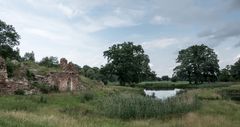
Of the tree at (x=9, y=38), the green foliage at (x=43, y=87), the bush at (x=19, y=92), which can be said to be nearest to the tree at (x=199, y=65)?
the tree at (x=9, y=38)

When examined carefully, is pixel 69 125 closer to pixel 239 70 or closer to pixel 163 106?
pixel 163 106

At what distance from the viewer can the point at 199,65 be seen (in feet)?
381

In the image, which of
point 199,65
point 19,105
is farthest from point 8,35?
point 199,65

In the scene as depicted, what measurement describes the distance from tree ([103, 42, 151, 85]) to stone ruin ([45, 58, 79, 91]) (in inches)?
2067

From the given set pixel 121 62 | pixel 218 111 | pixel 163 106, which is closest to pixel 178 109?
pixel 163 106

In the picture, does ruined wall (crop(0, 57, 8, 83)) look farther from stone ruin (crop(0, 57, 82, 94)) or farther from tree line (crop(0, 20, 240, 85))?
tree line (crop(0, 20, 240, 85))

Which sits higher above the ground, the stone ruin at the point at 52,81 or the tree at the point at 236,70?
the tree at the point at 236,70

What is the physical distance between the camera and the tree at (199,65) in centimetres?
11538

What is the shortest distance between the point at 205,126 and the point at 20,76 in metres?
20.7

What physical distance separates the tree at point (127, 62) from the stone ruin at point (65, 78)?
52497 mm

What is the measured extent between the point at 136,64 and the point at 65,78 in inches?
2335

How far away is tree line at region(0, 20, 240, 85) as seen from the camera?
70088 millimetres

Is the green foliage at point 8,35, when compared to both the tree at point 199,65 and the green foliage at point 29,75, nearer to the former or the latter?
the green foliage at point 29,75

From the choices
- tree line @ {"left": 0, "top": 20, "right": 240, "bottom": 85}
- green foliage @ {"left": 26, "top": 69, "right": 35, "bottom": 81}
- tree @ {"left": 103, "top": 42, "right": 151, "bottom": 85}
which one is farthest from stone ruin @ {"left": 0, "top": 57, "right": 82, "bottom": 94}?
tree @ {"left": 103, "top": 42, "right": 151, "bottom": 85}
